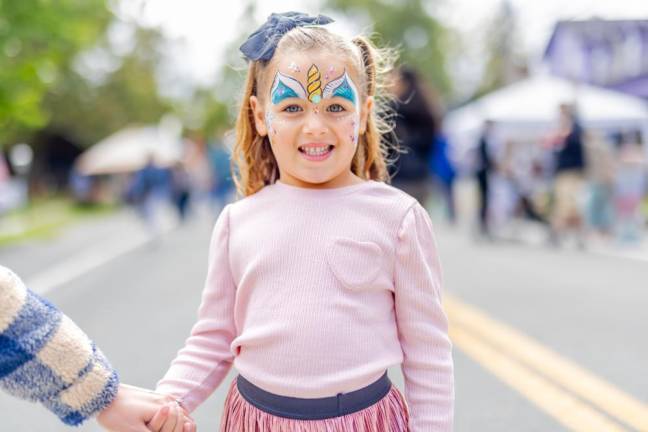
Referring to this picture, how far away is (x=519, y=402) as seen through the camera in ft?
13.2

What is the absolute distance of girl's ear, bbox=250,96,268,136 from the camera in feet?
6.56

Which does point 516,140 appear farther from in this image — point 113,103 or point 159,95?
point 159,95

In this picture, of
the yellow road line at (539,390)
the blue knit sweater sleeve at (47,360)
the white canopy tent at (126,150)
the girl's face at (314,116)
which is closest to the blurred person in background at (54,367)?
the blue knit sweater sleeve at (47,360)

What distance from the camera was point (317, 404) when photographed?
180cm

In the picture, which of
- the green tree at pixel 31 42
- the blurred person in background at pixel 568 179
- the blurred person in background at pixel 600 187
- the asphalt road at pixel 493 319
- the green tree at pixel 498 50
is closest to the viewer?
the asphalt road at pixel 493 319

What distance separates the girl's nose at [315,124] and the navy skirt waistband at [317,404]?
58cm

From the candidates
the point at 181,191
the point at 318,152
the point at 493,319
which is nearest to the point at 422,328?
the point at 318,152

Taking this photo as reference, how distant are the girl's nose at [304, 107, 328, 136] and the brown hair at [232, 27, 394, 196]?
0.14m

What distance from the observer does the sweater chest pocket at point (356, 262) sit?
1796 millimetres

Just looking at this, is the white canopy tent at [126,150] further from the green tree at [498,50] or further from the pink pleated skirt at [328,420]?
the green tree at [498,50]

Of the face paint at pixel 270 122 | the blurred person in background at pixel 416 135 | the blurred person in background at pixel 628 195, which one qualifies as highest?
the face paint at pixel 270 122

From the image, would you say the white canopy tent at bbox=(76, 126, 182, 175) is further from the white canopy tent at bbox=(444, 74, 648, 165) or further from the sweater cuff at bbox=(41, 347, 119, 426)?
the sweater cuff at bbox=(41, 347, 119, 426)

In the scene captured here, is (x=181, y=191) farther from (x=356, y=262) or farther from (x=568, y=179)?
(x=356, y=262)

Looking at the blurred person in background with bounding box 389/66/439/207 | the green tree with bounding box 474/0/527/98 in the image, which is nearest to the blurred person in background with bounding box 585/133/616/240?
the blurred person in background with bounding box 389/66/439/207
